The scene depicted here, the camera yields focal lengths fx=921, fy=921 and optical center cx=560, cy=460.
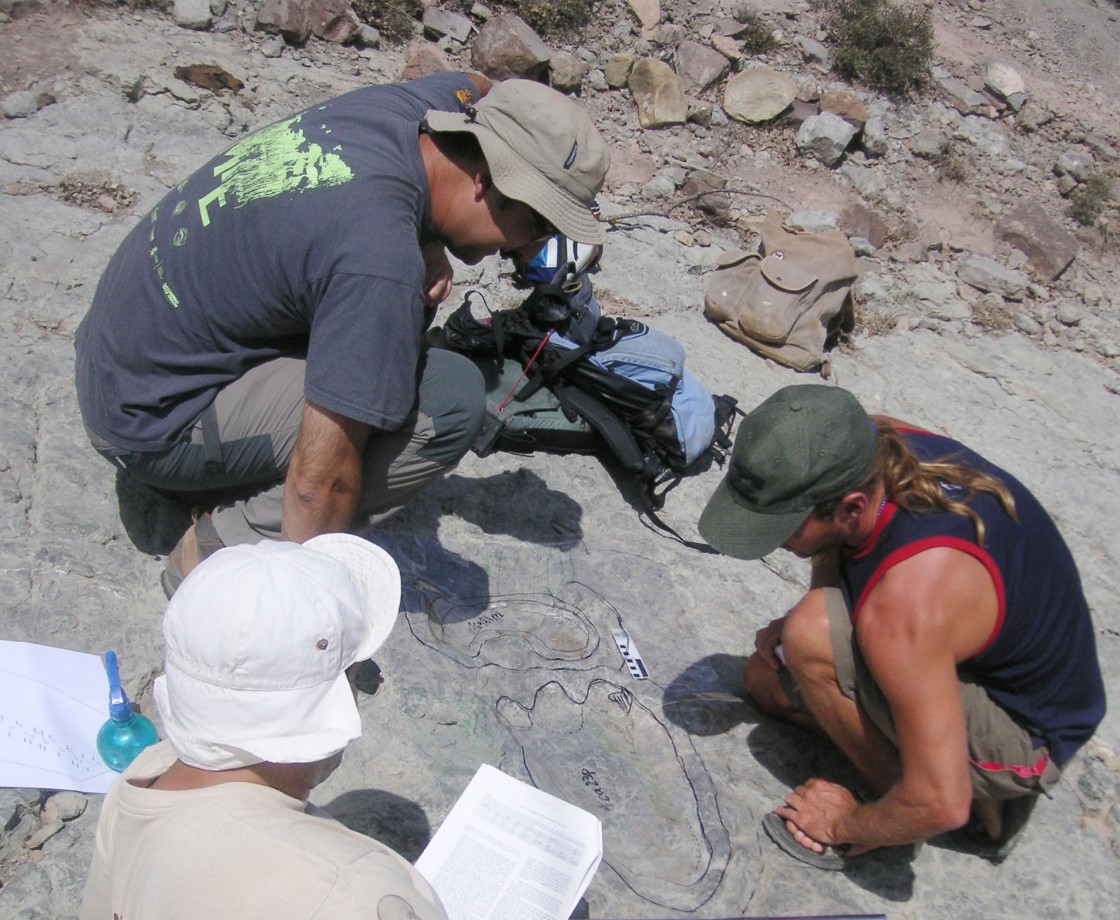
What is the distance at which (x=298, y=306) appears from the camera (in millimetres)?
2266

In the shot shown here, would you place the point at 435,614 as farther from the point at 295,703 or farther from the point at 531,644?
the point at 295,703

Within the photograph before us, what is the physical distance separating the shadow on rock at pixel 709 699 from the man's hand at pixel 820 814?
12.5 inches

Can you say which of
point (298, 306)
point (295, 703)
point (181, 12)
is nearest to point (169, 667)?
point (295, 703)

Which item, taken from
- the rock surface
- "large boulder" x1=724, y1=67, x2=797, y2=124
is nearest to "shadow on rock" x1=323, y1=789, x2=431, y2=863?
the rock surface

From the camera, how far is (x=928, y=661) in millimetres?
1918

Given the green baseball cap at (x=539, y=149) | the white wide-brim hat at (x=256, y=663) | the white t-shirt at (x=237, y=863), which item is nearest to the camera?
the white t-shirt at (x=237, y=863)

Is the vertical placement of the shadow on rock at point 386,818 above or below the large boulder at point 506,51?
below

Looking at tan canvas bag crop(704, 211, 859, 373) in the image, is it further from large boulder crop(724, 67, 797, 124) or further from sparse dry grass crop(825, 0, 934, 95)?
sparse dry grass crop(825, 0, 934, 95)

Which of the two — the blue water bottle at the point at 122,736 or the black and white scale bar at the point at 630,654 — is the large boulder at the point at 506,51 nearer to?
the black and white scale bar at the point at 630,654

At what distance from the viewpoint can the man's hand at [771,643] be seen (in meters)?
2.56

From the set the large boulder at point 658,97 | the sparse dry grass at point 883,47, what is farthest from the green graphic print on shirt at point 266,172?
the sparse dry grass at point 883,47

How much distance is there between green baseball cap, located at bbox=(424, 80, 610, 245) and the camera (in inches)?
89.4

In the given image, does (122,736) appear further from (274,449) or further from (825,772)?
(825,772)

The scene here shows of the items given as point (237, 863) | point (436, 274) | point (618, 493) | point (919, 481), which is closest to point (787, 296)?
point (618, 493)
